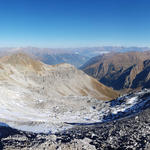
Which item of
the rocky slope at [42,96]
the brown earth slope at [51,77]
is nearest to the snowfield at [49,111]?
the rocky slope at [42,96]

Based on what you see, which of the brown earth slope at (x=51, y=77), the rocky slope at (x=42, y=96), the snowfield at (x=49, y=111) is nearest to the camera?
the rocky slope at (x=42, y=96)

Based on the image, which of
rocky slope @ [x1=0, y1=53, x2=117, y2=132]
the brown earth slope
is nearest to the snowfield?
rocky slope @ [x1=0, y1=53, x2=117, y2=132]

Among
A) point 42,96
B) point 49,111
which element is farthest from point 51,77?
point 49,111

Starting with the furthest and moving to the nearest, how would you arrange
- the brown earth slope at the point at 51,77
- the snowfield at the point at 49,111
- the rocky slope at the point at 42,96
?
the brown earth slope at the point at 51,77 → the snowfield at the point at 49,111 → the rocky slope at the point at 42,96

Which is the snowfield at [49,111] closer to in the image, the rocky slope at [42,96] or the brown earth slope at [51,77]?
the rocky slope at [42,96]

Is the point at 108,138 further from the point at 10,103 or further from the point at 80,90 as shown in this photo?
the point at 80,90

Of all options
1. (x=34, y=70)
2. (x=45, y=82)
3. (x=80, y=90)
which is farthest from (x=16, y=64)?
(x=80, y=90)

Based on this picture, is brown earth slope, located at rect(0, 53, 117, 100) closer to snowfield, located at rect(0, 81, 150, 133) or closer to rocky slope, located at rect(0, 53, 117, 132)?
rocky slope, located at rect(0, 53, 117, 132)

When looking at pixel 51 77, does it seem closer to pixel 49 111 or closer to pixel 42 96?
pixel 42 96
